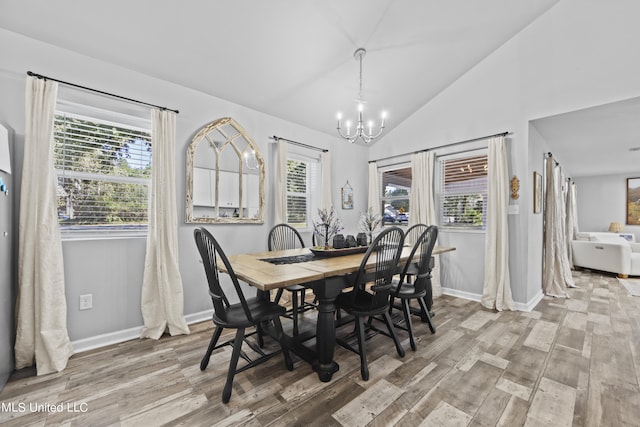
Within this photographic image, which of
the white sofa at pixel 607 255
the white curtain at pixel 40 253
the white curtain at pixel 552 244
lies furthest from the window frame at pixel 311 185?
the white sofa at pixel 607 255

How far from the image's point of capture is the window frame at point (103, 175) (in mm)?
2244

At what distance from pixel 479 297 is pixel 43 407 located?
436 centimetres

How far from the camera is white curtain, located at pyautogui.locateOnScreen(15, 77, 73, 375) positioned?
1.92 metres

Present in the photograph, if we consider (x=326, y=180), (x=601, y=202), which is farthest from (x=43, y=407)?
(x=601, y=202)

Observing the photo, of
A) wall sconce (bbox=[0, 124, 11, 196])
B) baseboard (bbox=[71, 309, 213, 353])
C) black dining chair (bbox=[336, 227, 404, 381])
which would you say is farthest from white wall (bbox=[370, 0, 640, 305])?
wall sconce (bbox=[0, 124, 11, 196])

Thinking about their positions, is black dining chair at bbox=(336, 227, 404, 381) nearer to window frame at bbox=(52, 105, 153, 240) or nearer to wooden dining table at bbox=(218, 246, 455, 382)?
wooden dining table at bbox=(218, 246, 455, 382)

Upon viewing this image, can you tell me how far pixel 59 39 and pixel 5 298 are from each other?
1996 mm

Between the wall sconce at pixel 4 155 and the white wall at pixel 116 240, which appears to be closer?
the wall sconce at pixel 4 155

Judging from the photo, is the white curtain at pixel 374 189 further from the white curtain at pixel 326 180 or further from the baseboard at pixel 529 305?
the baseboard at pixel 529 305

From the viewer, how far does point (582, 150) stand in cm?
450

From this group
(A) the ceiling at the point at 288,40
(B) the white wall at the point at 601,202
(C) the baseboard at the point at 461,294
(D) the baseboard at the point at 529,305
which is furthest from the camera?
(B) the white wall at the point at 601,202

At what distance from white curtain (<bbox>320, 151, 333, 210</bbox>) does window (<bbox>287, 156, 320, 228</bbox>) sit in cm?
12

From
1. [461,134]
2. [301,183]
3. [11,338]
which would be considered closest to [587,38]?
[461,134]

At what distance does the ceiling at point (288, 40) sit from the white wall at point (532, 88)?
0.76 ft
